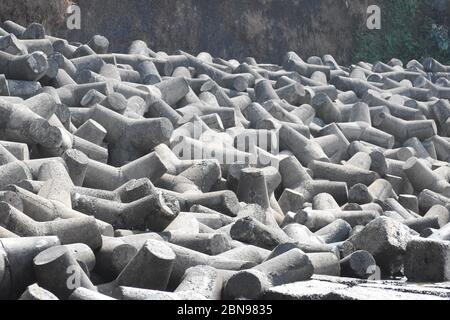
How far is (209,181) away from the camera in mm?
7984

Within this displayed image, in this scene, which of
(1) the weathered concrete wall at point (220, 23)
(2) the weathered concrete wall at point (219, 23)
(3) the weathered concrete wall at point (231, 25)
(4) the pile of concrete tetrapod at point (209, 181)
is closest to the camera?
(4) the pile of concrete tetrapod at point (209, 181)

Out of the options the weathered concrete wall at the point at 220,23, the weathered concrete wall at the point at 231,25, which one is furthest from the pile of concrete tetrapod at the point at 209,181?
the weathered concrete wall at the point at 231,25

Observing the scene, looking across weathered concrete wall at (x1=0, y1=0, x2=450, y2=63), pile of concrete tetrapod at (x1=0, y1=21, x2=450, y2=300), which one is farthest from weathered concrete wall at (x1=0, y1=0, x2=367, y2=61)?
pile of concrete tetrapod at (x1=0, y1=21, x2=450, y2=300)

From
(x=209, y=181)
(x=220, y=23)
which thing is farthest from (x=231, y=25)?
(x=209, y=181)

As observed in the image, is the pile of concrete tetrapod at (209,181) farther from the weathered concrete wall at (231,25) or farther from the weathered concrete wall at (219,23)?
the weathered concrete wall at (231,25)

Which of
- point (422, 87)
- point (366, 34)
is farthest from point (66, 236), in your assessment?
point (366, 34)

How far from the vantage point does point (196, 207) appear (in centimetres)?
714

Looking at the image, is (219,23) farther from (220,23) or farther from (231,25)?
(231,25)

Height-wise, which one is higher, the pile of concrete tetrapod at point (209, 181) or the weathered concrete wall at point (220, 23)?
the weathered concrete wall at point (220, 23)

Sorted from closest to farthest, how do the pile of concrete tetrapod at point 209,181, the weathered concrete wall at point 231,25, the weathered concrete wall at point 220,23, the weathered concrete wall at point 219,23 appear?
the pile of concrete tetrapod at point 209,181 < the weathered concrete wall at point 220,23 < the weathered concrete wall at point 219,23 < the weathered concrete wall at point 231,25

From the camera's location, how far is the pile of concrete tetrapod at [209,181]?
498cm

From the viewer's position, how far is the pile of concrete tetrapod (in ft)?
16.3

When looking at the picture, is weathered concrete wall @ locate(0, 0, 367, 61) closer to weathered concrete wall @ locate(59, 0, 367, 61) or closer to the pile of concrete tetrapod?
weathered concrete wall @ locate(59, 0, 367, 61)
